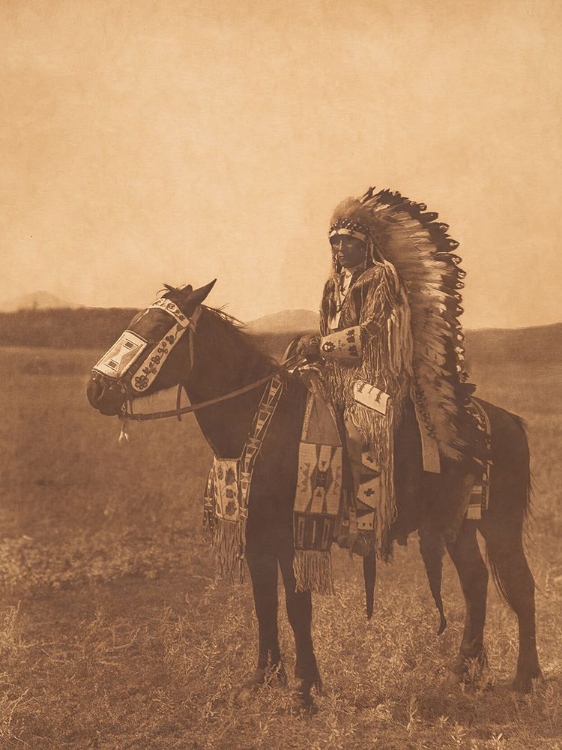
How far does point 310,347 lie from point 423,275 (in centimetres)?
66

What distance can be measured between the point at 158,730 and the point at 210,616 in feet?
3.06

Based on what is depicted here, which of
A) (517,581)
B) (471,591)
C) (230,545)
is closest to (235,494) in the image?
(230,545)

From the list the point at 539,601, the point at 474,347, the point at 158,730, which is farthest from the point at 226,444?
the point at 539,601

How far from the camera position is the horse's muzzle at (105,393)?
9.84 feet

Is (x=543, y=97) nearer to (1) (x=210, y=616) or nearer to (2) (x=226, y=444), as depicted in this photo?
(2) (x=226, y=444)

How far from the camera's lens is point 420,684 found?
3391 mm

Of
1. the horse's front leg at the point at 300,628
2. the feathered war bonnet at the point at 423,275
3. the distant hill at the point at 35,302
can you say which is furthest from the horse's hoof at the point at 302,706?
the distant hill at the point at 35,302

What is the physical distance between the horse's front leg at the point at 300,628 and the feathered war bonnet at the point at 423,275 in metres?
0.96

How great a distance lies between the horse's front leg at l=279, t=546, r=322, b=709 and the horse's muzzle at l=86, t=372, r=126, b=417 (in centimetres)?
104

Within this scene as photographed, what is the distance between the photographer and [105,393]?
9.88 feet

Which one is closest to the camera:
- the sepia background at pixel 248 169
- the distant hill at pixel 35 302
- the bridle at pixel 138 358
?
the bridle at pixel 138 358

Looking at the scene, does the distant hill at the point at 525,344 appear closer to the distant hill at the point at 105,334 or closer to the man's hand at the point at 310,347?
the distant hill at the point at 105,334

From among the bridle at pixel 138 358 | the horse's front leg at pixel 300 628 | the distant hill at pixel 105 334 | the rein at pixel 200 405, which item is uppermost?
the distant hill at pixel 105 334

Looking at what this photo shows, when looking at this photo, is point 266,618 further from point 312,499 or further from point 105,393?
point 105,393
